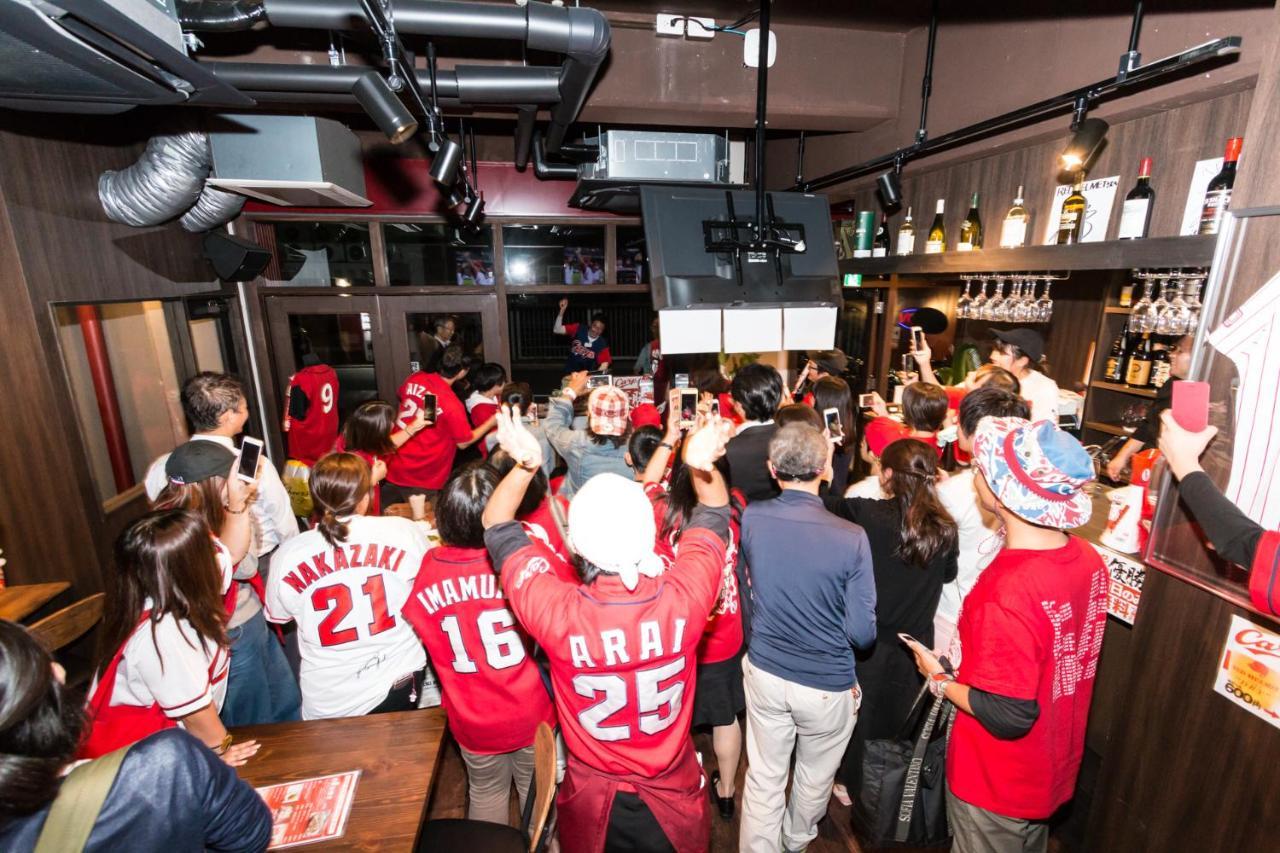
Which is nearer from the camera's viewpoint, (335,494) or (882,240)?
(335,494)

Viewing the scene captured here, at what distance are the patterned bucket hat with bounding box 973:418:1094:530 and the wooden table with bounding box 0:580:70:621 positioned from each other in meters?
3.91

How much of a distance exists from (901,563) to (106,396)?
4927mm

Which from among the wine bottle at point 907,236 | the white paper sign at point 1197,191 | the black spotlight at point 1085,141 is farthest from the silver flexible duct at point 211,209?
the white paper sign at point 1197,191

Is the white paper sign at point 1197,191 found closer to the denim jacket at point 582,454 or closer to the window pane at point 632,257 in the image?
the denim jacket at point 582,454

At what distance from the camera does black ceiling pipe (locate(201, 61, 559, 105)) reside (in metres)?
2.91

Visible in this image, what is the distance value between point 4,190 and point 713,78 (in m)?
3.67

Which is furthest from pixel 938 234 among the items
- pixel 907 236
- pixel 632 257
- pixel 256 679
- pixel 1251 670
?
pixel 256 679

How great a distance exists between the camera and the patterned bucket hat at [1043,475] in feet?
5.08

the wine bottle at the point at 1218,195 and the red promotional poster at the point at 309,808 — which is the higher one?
the wine bottle at the point at 1218,195

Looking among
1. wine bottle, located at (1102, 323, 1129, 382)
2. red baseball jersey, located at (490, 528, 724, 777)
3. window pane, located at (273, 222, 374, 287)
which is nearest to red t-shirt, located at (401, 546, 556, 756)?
red baseball jersey, located at (490, 528, 724, 777)

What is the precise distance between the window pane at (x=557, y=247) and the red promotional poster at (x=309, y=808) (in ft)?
15.9

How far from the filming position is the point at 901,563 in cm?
226

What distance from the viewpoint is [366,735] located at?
1806 mm

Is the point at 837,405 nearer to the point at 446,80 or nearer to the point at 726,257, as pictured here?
the point at 726,257
